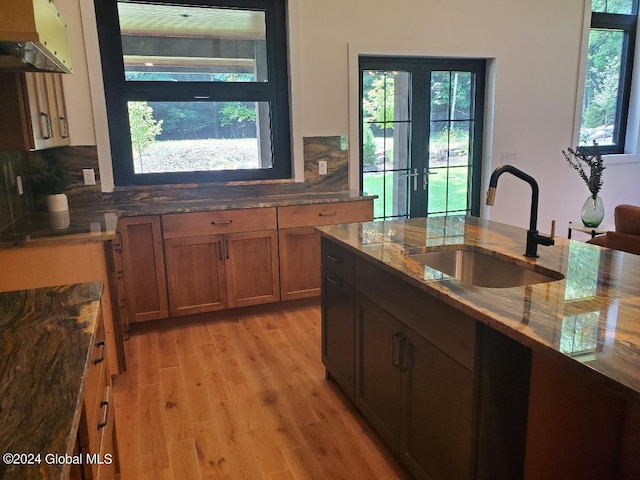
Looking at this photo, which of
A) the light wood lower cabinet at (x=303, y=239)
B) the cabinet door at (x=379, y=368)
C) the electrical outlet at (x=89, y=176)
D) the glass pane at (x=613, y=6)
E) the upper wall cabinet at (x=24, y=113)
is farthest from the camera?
the glass pane at (x=613, y=6)

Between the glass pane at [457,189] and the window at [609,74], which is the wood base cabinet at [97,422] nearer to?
the glass pane at [457,189]

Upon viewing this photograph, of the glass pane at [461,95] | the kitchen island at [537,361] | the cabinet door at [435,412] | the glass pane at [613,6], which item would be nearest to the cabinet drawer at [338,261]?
the kitchen island at [537,361]

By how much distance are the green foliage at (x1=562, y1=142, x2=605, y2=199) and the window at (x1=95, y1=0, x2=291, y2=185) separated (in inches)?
110

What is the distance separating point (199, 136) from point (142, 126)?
43 centimetres

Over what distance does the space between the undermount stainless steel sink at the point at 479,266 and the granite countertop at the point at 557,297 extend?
0.09 feet

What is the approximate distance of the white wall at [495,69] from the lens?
4051 mm

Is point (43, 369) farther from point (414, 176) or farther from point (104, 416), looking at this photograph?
point (414, 176)

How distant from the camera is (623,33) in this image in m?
5.27

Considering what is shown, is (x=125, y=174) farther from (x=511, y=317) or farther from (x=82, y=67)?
(x=511, y=317)

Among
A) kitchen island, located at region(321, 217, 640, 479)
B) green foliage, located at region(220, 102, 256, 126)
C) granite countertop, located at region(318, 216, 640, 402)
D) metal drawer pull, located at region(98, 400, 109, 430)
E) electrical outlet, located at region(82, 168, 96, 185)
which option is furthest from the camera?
green foliage, located at region(220, 102, 256, 126)

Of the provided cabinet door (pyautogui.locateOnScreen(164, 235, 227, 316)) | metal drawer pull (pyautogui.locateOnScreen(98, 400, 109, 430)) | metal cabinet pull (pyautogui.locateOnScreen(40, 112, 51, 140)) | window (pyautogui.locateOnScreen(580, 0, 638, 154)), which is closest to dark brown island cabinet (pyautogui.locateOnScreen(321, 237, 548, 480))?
metal drawer pull (pyautogui.locateOnScreen(98, 400, 109, 430))

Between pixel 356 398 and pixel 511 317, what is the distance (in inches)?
49.1

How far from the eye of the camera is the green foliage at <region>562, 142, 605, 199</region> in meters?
4.59

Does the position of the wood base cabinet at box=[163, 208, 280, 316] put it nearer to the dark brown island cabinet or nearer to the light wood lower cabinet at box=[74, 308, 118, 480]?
the dark brown island cabinet
